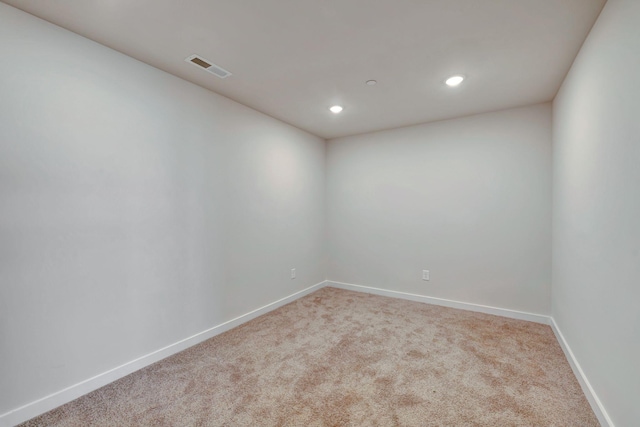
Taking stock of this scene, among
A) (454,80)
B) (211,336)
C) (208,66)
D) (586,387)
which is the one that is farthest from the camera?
(211,336)

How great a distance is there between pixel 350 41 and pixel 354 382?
2.33 m

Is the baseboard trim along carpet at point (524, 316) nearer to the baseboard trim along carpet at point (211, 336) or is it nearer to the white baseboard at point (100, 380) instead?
the baseboard trim along carpet at point (211, 336)

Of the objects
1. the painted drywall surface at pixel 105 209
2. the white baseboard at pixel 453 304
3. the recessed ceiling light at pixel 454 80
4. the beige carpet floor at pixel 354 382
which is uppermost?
the recessed ceiling light at pixel 454 80

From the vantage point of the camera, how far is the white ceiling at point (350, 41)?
5.09ft

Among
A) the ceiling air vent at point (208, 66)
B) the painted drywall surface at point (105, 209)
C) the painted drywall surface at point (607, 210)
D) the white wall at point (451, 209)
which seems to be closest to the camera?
the painted drywall surface at point (607, 210)

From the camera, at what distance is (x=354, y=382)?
1935 mm

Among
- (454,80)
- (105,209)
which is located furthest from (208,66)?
(454,80)

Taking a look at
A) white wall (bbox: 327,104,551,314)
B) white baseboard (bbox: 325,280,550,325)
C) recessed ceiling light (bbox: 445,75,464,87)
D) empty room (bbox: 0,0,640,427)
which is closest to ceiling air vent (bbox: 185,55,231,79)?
empty room (bbox: 0,0,640,427)

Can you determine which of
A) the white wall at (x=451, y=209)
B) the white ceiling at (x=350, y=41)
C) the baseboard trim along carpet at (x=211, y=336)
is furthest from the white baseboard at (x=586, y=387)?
the white ceiling at (x=350, y=41)

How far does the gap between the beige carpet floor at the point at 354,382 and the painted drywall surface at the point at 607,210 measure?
39 centimetres

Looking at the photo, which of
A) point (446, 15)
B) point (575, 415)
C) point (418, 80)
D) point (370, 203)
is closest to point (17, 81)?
point (446, 15)

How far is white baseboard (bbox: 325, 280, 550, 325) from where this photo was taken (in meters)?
2.98

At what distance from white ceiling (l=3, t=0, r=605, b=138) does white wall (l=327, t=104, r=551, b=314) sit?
62 cm

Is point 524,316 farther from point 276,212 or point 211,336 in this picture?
point 211,336
